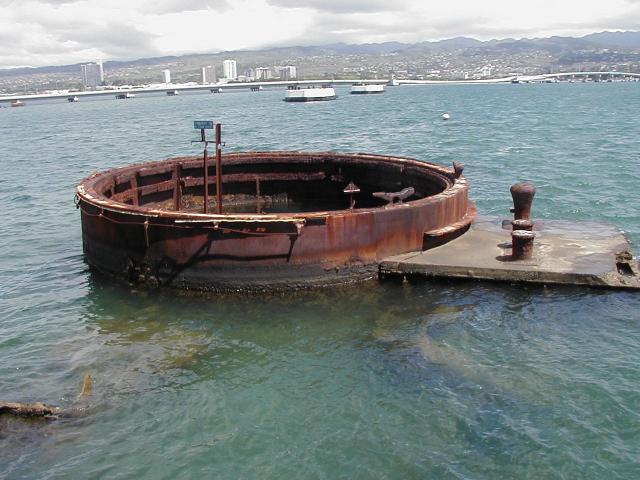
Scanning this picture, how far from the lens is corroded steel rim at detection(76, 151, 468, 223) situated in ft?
39.8

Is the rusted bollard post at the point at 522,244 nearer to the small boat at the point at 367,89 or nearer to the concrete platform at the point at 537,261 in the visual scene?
the concrete platform at the point at 537,261

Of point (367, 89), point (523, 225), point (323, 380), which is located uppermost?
point (367, 89)

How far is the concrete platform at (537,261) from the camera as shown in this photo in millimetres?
11758

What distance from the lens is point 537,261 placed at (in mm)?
12398

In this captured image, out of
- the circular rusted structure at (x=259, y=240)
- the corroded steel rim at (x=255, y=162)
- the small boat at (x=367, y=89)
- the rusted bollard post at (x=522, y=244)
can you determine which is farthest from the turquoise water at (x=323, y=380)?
the small boat at (x=367, y=89)

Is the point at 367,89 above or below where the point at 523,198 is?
above

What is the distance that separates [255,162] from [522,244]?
32.1 feet

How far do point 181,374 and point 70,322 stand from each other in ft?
11.5

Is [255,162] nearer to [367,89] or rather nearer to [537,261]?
[537,261]

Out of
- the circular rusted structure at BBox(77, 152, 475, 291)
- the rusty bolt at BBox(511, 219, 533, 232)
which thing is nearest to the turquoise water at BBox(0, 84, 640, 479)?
the circular rusted structure at BBox(77, 152, 475, 291)

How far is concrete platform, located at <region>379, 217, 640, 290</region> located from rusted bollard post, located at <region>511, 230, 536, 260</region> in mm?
156

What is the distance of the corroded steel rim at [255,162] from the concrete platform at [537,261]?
46.6 inches

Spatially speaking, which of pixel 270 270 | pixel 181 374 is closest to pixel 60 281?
pixel 270 270

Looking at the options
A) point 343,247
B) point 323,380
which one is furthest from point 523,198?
point 323,380
